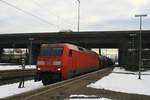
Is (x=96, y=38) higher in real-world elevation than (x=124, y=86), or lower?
higher

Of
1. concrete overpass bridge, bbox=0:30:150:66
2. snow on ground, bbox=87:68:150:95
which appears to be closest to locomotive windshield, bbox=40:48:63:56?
snow on ground, bbox=87:68:150:95

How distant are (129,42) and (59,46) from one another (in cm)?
5457

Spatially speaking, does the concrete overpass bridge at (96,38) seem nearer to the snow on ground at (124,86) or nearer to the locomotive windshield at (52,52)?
the snow on ground at (124,86)

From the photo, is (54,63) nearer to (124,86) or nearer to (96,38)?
(124,86)

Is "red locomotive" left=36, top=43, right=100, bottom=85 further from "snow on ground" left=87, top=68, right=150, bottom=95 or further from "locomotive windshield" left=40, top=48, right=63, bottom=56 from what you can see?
"snow on ground" left=87, top=68, right=150, bottom=95

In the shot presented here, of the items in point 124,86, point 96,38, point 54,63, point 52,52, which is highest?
point 96,38

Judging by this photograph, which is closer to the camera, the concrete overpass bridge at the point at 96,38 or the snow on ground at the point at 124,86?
the snow on ground at the point at 124,86

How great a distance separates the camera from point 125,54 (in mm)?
84375

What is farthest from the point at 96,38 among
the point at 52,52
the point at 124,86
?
the point at 124,86

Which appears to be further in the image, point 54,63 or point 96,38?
point 96,38

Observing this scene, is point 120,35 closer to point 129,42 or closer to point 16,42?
point 129,42

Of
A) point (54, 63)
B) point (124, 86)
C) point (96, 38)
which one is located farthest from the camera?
point (96, 38)

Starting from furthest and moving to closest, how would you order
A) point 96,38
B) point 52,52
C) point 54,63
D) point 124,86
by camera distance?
point 96,38
point 52,52
point 54,63
point 124,86

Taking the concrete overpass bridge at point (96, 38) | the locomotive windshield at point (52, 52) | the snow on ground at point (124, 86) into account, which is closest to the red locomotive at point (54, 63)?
the locomotive windshield at point (52, 52)
